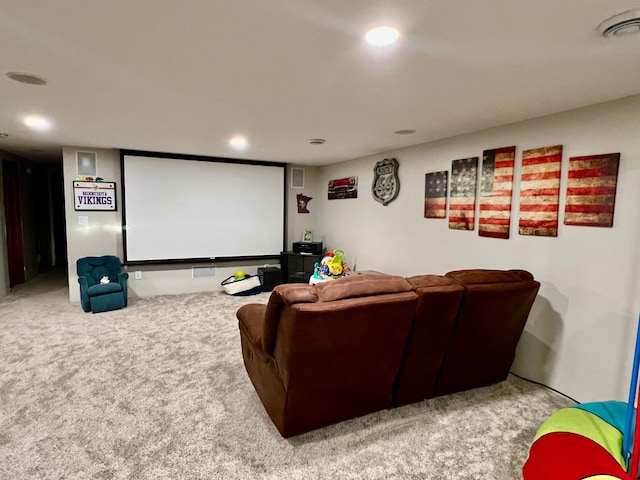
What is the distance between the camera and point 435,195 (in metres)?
3.83

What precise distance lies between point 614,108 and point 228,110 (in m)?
2.89

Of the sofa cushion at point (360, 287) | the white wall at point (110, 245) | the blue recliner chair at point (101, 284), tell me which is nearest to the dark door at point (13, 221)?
the white wall at point (110, 245)

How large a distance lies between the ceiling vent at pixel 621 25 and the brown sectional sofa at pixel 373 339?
146 cm

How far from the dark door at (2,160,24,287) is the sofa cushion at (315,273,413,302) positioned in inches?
248

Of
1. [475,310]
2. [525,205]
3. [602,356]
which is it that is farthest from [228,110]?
[602,356]

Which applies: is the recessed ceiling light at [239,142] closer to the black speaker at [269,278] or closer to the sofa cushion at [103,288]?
the black speaker at [269,278]

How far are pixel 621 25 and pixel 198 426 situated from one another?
310 cm

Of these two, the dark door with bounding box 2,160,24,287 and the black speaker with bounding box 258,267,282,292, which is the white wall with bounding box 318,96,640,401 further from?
the dark door with bounding box 2,160,24,287

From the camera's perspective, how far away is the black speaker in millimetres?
5676

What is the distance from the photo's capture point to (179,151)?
4957 millimetres

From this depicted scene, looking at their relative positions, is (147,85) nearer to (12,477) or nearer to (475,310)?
(12,477)

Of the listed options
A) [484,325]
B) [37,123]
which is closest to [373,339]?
[484,325]

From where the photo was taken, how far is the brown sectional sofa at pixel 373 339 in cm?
183

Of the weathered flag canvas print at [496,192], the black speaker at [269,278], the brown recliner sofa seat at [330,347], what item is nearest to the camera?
the brown recliner sofa seat at [330,347]
